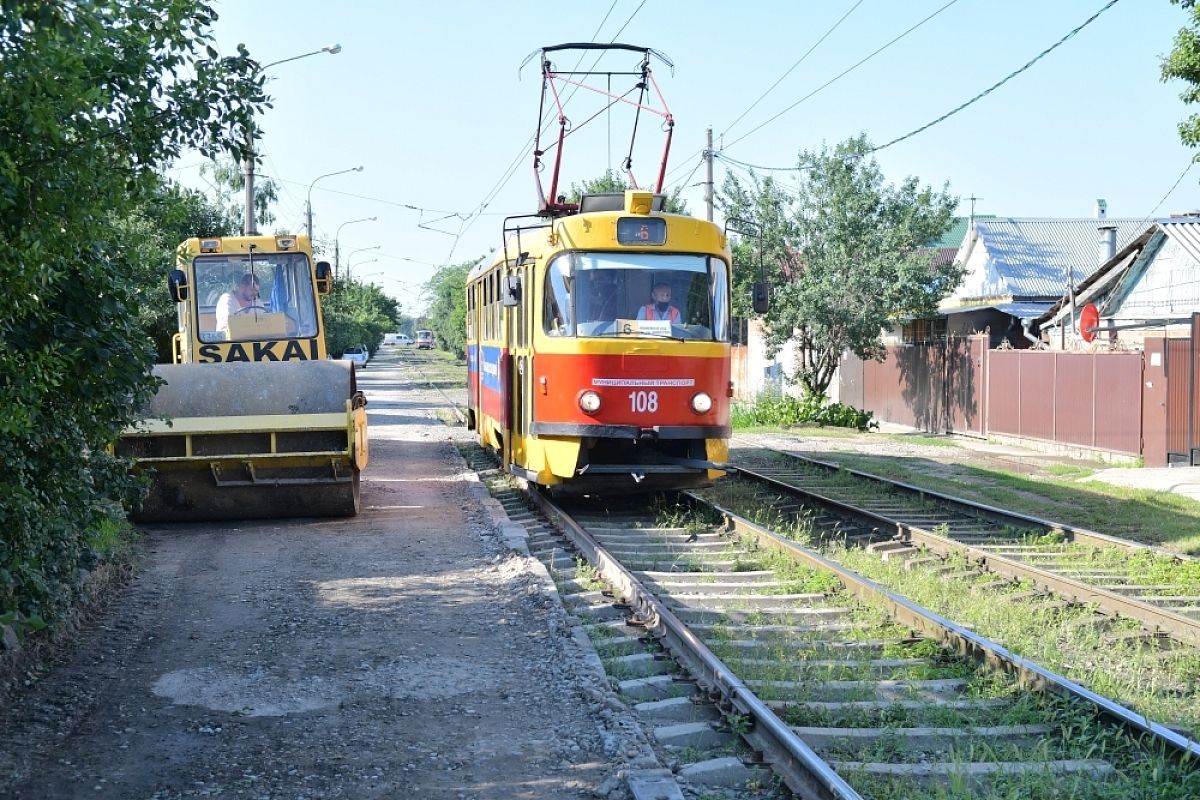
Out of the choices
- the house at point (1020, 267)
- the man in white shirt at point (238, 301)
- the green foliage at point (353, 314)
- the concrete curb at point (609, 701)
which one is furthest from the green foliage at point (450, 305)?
the concrete curb at point (609, 701)

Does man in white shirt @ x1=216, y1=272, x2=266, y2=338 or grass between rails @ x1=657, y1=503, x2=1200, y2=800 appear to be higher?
man in white shirt @ x1=216, y1=272, x2=266, y2=338

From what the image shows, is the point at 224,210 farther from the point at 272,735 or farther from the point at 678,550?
the point at 272,735

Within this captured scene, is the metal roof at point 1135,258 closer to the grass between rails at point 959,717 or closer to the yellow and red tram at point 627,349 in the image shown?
the yellow and red tram at point 627,349

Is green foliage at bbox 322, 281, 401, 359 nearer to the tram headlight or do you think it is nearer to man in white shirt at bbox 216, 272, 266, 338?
man in white shirt at bbox 216, 272, 266, 338

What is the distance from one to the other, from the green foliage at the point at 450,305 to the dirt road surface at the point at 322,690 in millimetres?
52385

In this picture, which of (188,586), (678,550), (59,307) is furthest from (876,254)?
(59,307)

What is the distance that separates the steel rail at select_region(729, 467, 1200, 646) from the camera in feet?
26.5

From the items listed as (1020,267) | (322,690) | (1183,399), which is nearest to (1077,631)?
(322,690)

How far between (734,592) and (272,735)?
4227 mm

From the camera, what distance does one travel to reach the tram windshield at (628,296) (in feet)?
41.2

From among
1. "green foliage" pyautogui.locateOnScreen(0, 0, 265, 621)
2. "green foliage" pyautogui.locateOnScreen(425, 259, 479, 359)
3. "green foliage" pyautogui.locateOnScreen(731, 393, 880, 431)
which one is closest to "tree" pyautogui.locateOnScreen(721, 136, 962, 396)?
"green foliage" pyautogui.locateOnScreen(731, 393, 880, 431)

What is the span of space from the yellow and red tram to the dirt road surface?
1.92 meters

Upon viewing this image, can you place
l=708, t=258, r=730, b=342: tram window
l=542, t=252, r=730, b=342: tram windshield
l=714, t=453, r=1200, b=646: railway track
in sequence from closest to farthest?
l=714, t=453, r=1200, b=646: railway track < l=542, t=252, r=730, b=342: tram windshield < l=708, t=258, r=730, b=342: tram window

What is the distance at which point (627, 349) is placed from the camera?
1235cm
